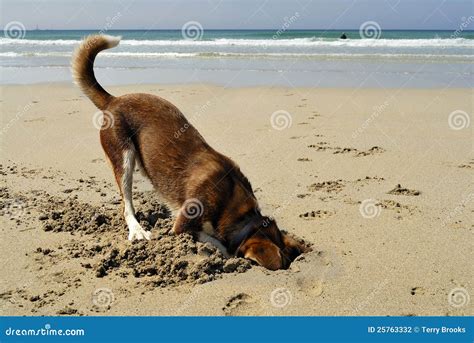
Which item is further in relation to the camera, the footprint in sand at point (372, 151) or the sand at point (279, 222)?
the footprint in sand at point (372, 151)

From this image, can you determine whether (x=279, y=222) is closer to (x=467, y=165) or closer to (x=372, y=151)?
(x=372, y=151)

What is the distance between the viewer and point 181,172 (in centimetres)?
436

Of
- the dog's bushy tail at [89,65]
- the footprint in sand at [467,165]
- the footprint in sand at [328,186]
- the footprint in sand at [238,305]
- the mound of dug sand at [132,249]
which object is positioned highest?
the footprint in sand at [467,165]

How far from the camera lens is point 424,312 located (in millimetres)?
3412

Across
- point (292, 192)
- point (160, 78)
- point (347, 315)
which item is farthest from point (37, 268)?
point (160, 78)

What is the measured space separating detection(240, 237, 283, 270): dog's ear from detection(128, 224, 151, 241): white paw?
39.5 inches

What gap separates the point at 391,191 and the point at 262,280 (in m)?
2.70

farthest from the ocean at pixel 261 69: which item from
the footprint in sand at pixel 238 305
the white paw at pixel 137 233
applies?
the footprint in sand at pixel 238 305

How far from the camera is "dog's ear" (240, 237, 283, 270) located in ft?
12.0

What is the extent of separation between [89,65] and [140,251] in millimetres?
2044

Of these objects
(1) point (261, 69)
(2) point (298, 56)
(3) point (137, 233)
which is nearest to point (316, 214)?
(3) point (137, 233)

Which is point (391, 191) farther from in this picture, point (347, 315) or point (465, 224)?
point (347, 315)

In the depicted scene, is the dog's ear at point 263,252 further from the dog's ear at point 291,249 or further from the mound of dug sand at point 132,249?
the dog's ear at point 291,249

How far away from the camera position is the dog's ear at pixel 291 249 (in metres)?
3.97
